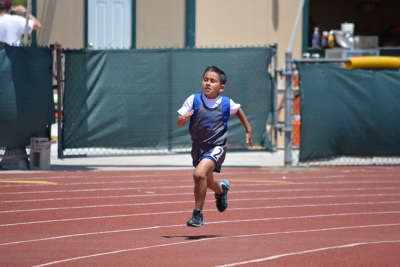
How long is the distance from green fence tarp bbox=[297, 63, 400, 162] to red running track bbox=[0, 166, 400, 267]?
0.56 metres

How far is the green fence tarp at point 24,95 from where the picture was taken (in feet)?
42.1

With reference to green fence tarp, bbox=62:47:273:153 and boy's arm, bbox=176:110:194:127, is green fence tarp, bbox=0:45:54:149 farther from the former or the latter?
boy's arm, bbox=176:110:194:127

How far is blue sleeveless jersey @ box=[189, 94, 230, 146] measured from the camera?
8.23 meters

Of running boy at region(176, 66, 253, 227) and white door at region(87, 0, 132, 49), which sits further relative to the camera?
white door at region(87, 0, 132, 49)

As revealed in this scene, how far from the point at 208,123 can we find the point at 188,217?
1.51 m

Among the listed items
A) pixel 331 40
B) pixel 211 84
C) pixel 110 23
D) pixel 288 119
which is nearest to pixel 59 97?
pixel 288 119

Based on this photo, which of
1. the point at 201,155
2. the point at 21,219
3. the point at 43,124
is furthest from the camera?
the point at 43,124

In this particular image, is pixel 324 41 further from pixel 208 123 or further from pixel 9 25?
pixel 208 123

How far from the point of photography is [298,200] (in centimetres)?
1092

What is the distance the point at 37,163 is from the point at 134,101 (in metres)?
2.00

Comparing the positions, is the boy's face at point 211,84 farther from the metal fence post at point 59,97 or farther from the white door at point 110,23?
the white door at point 110,23

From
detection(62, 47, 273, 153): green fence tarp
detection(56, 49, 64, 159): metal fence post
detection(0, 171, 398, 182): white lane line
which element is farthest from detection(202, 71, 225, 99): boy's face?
detection(62, 47, 273, 153): green fence tarp

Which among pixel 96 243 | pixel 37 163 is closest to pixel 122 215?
pixel 96 243

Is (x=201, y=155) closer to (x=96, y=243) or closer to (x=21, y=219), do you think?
(x=96, y=243)
